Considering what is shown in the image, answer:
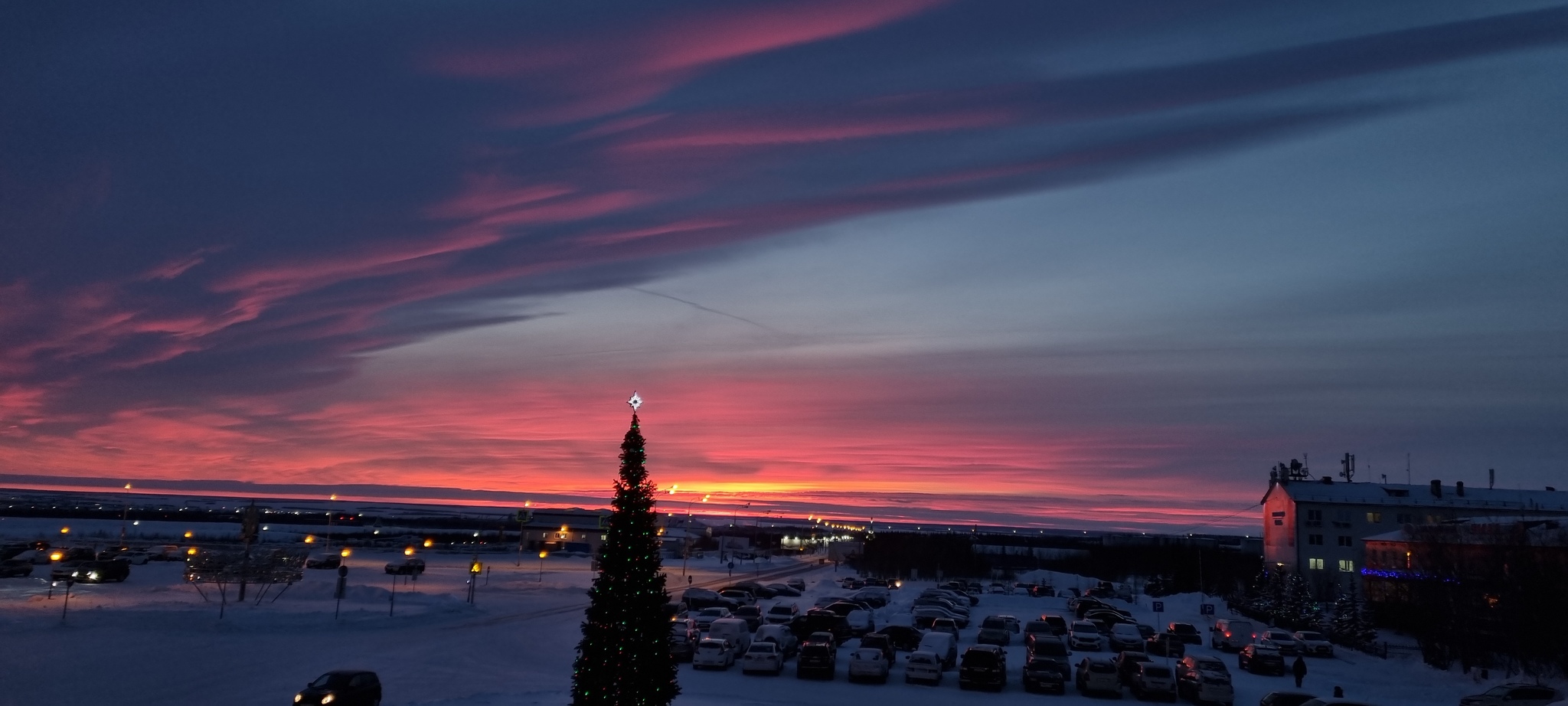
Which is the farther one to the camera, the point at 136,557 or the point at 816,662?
the point at 136,557

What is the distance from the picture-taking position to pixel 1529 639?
4075 centimetres

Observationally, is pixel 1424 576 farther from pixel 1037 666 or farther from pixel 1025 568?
pixel 1025 568

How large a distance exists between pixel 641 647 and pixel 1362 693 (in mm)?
29797

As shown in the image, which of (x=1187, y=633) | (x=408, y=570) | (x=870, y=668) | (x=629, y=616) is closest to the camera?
(x=629, y=616)

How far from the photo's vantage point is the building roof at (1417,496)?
8644 cm

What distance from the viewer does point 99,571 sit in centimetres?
5612

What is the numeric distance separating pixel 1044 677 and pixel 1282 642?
20.5 m

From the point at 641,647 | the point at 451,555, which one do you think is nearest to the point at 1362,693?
the point at 641,647

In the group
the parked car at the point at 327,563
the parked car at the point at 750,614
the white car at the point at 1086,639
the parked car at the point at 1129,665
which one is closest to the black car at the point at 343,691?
the parked car at the point at 1129,665

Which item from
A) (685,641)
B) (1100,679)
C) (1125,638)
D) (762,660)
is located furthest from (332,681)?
(1125,638)

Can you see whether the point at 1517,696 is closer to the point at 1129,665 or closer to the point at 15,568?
the point at 1129,665

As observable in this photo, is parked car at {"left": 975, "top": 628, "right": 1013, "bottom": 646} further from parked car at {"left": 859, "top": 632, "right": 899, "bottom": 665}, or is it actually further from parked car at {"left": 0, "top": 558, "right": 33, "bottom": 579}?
parked car at {"left": 0, "top": 558, "right": 33, "bottom": 579}

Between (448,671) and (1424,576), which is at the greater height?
(1424,576)

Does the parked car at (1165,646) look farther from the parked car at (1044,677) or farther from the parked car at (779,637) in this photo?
the parked car at (779,637)
